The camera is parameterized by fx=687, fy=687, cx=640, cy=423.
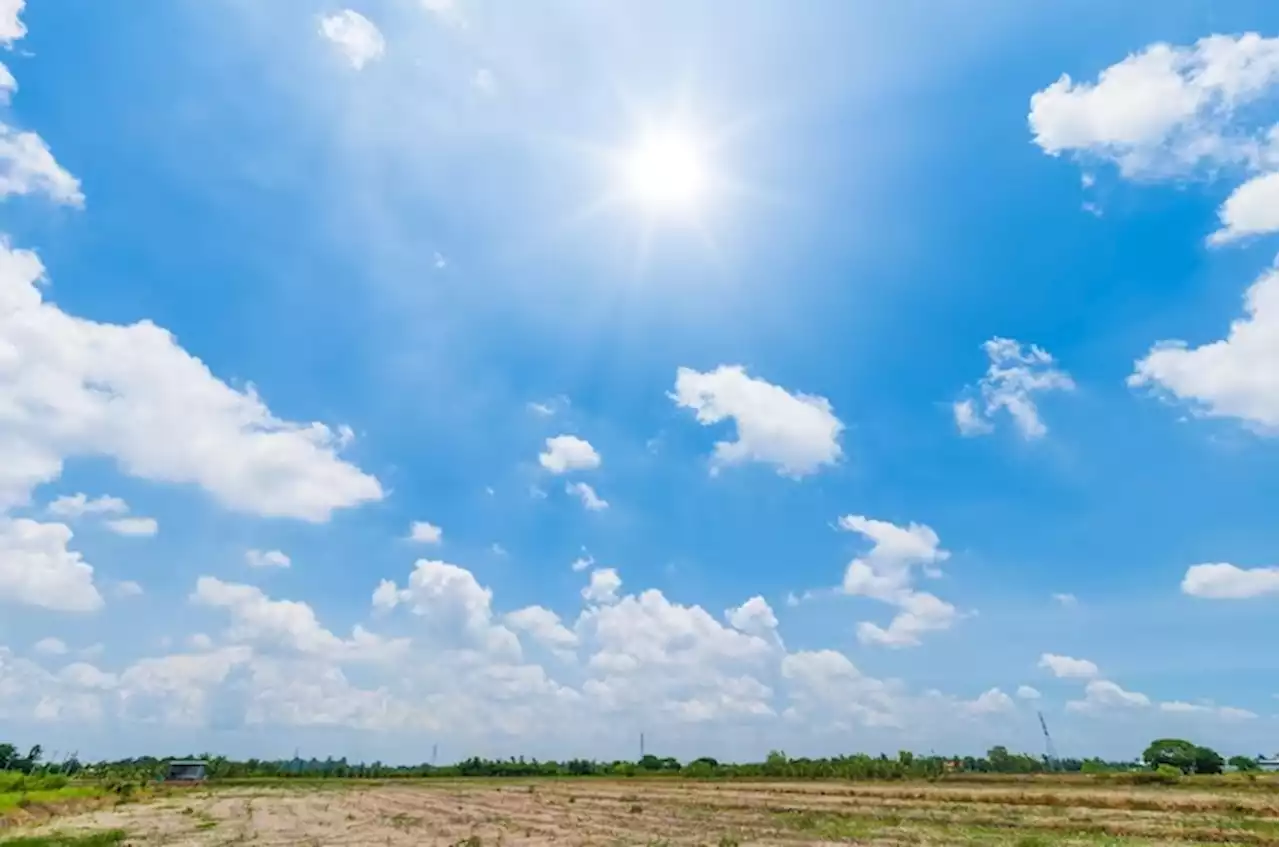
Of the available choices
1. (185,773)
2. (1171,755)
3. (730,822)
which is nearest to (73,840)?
(730,822)

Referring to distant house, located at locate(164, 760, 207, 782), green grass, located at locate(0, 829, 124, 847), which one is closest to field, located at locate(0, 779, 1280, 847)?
green grass, located at locate(0, 829, 124, 847)

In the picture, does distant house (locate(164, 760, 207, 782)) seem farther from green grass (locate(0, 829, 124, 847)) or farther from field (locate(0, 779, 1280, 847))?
green grass (locate(0, 829, 124, 847))

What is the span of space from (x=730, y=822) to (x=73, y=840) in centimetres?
2771

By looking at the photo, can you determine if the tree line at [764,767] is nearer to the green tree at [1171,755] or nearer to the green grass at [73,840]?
the green tree at [1171,755]

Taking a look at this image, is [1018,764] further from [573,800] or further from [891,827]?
[891,827]

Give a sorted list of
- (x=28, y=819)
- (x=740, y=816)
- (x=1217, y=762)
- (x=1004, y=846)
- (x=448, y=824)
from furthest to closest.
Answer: (x=1217, y=762), (x=28, y=819), (x=740, y=816), (x=448, y=824), (x=1004, y=846)

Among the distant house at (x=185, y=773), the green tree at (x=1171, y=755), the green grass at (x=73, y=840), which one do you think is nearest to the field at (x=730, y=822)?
the green grass at (x=73, y=840)

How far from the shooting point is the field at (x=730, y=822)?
2533 cm

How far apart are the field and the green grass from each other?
155 mm

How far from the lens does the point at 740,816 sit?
3588 cm

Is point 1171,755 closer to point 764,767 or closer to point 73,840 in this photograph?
point 764,767

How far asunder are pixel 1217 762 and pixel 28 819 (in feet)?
347

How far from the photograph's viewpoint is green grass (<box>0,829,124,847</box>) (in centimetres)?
2608

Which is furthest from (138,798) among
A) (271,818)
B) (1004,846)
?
(1004,846)
